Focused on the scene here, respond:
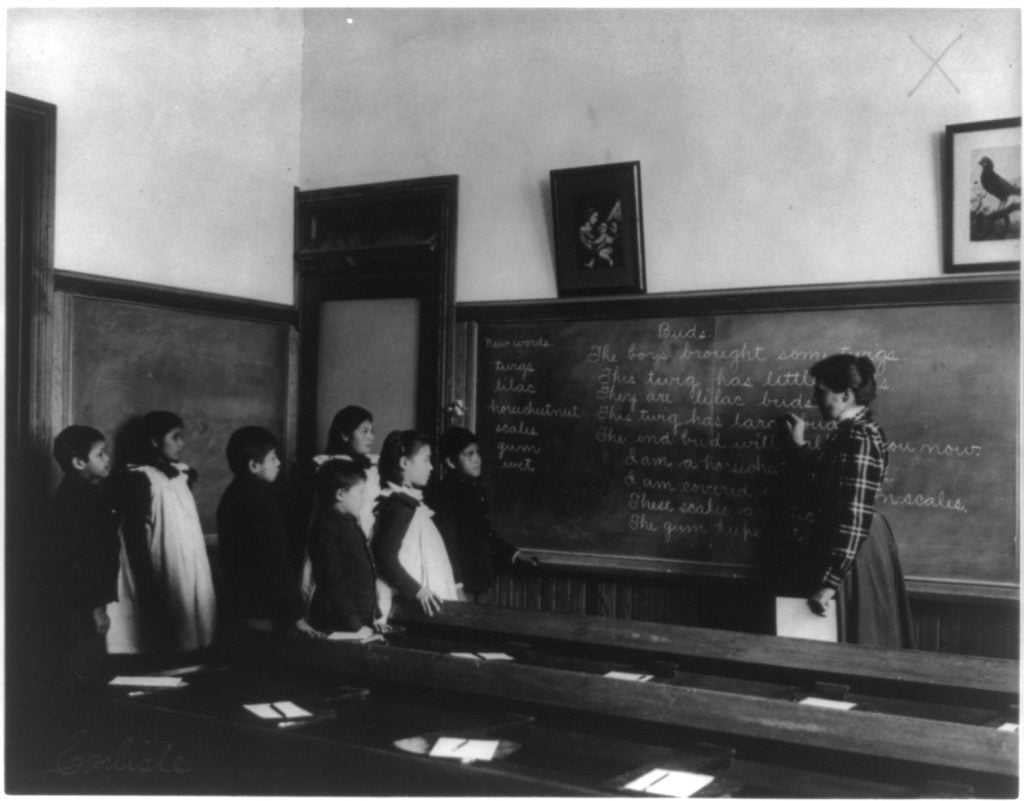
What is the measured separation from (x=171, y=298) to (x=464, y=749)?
2764 mm

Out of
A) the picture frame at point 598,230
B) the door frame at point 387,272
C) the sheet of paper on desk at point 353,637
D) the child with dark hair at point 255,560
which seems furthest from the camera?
the door frame at point 387,272

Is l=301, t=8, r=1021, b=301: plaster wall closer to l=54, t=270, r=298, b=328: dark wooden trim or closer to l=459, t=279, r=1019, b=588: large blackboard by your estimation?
l=459, t=279, r=1019, b=588: large blackboard

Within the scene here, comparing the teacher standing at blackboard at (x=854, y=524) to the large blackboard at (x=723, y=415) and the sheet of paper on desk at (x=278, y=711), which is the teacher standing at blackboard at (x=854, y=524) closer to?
the large blackboard at (x=723, y=415)

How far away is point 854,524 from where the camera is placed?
3.38 meters

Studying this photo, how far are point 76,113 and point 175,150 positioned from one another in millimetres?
471

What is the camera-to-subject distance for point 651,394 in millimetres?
4180

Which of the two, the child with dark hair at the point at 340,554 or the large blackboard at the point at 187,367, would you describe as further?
the large blackboard at the point at 187,367

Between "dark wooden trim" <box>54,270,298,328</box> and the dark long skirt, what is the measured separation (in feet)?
8.80

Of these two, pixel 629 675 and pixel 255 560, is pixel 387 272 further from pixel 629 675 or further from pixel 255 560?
pixel 629 675

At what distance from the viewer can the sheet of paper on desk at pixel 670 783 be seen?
182 centimetres

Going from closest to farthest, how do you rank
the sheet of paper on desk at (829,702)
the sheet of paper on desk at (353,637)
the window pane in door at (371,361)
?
1. the sheet of paper on desk at (829,702)
2. the sheet of paper on desk at (353,637)
3. the window pane in door at (371,361)

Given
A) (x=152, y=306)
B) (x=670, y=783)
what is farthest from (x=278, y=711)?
(x=152, y=306)

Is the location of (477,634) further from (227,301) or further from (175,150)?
(175,150)

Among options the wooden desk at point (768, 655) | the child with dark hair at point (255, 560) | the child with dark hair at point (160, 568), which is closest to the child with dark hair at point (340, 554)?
the wooden desk at point (768, 655)
